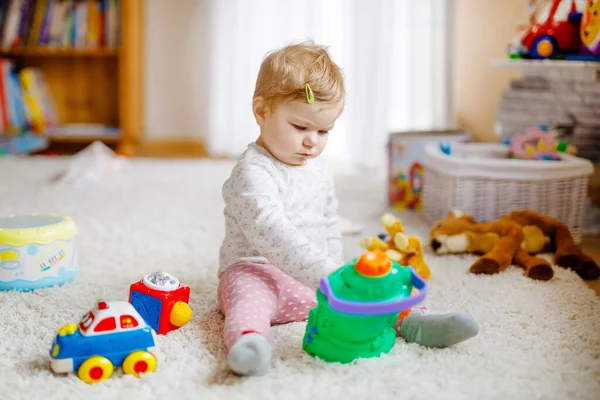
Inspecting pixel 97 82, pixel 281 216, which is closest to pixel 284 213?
pixel 281 216

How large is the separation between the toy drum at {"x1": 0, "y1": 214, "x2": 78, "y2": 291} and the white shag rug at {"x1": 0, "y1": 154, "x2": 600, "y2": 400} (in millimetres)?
28

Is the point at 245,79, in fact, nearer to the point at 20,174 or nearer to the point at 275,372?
the point at 20,174

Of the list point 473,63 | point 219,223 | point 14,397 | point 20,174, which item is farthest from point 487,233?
point 20,174

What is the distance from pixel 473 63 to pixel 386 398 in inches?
84.5

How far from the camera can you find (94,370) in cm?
93

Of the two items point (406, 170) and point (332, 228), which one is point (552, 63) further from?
point (332, 228)

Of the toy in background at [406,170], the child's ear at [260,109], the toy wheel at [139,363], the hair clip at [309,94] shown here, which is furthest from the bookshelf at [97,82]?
the toy wheel at [139,363]

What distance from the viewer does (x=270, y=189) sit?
3.76 feet

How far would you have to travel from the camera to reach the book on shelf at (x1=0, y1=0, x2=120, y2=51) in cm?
308

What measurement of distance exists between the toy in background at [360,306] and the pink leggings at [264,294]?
0.10 m

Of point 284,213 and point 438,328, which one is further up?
point 284,213

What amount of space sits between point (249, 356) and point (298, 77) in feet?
1.52

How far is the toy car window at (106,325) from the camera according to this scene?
0.94 m

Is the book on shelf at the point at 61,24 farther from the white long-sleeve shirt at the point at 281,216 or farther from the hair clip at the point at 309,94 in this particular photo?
the hair clip at the point at 309,94
